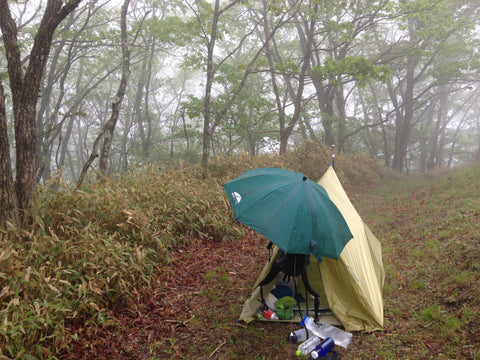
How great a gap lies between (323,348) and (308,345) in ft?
0.63

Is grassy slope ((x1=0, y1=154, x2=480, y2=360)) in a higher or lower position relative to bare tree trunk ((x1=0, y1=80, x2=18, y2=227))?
lower

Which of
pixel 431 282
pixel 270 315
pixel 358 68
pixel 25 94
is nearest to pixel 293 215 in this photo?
pixel 270 315

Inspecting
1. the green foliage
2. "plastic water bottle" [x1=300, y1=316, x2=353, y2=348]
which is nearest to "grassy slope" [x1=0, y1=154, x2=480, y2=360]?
"plastic water bottle" [x1=300, y1=316, x2=353, y2=348]

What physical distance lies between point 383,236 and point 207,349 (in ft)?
17.4

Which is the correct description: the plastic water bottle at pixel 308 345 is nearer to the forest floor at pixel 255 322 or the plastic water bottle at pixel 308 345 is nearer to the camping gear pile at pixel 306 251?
the forest floor at pixel 255 322

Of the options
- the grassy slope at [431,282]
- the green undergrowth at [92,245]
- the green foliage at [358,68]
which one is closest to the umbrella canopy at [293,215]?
the grassy slope at [431,282]

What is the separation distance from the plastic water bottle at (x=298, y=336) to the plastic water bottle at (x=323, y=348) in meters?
0.26

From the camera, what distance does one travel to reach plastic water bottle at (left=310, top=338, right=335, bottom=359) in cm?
328

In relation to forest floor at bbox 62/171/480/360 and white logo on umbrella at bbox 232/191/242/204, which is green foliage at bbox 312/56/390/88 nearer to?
forest floor at bbox 62/171/480/360

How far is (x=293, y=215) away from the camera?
3.12 metres

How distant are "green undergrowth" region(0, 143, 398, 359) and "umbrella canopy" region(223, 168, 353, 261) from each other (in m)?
2.13

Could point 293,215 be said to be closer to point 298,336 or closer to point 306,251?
point 306,251

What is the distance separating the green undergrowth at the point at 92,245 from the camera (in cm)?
324

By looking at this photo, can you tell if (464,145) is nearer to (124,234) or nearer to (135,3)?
(135,3)
